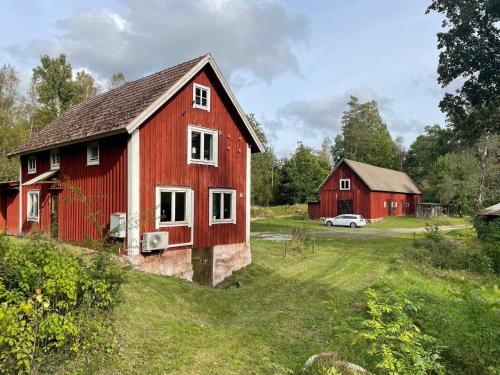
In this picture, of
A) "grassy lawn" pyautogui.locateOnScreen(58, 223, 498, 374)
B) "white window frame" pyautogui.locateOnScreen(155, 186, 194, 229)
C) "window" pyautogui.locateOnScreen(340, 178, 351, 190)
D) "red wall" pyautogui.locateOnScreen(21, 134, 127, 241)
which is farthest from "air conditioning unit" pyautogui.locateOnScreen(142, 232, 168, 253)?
"window" pyautogui.locateOnScreen(340, 178, 351, 190)

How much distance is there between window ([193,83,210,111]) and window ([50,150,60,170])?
7.40 metres

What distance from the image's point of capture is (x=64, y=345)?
6.04 meters

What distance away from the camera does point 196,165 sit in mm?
→ 16688

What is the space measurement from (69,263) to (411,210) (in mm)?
59224

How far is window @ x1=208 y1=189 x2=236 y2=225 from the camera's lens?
17.4 m

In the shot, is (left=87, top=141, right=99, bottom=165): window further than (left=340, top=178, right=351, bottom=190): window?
No

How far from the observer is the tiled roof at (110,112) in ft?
49.1

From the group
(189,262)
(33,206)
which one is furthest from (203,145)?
(33,206)

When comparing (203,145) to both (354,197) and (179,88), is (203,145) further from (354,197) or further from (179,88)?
(354,197)

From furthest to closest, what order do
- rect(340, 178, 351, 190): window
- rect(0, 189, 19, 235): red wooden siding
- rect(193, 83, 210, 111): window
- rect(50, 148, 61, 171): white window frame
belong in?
1. rect(340, 178, 351, 190): window
2. rect(0, 189, 19, 235): red wooden siding
3. rect(50, 148, 61, 171): white window frame
4. rect(193, 83, 210, 111): window

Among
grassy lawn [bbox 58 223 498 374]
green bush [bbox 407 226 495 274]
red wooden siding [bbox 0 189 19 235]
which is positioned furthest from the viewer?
red wooden siding [bbox 0 189 19 235]

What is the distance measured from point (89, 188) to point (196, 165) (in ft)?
14.9

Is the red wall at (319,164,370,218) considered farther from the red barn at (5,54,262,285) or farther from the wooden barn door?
the wooden barn door

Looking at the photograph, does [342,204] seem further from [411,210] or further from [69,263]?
[69,263]
